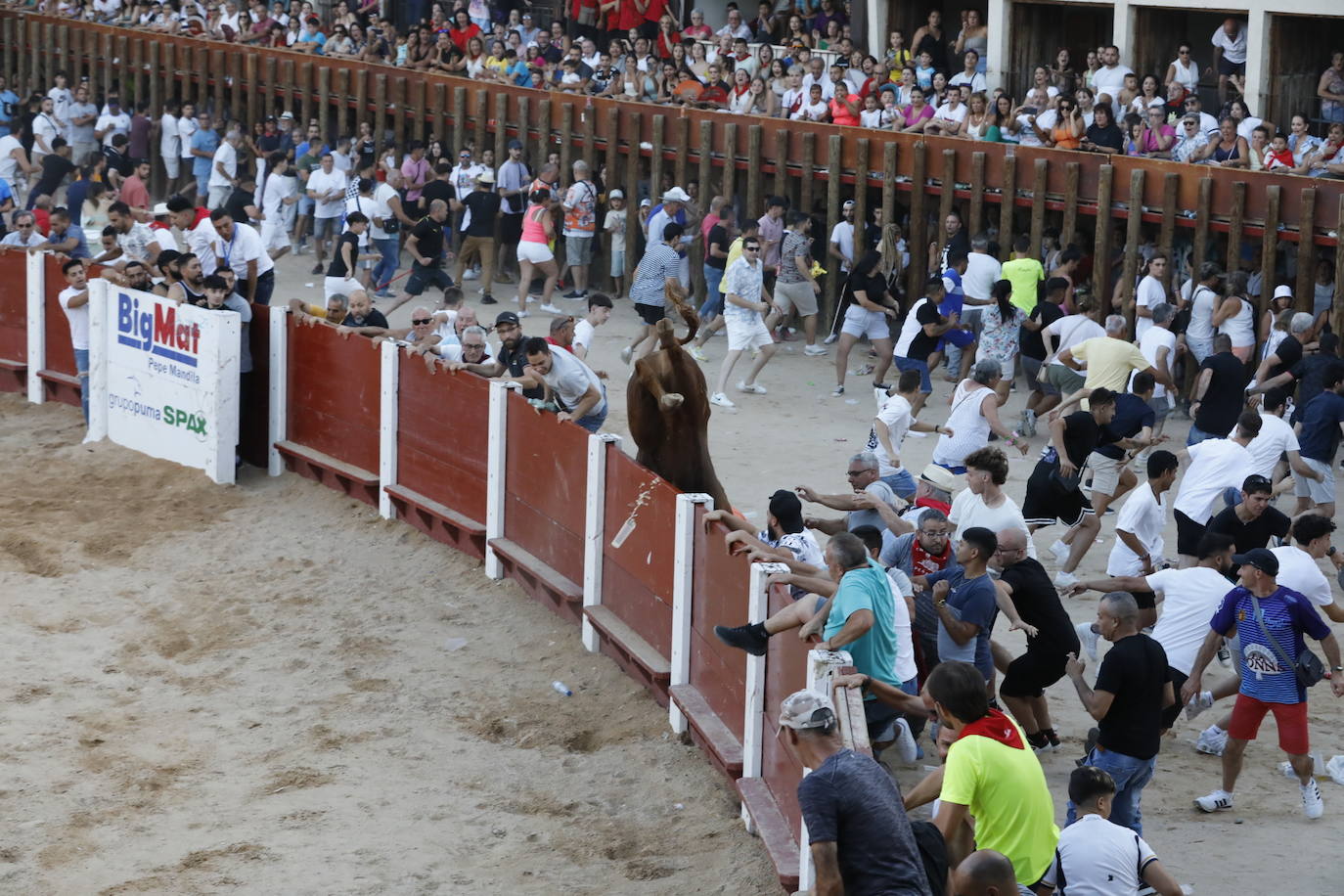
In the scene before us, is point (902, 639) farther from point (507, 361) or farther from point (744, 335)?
point (744, 335)

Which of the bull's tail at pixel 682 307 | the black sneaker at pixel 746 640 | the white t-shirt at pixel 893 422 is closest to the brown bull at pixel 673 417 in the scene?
the bull's tail at pixel 682 307

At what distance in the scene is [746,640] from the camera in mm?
8180

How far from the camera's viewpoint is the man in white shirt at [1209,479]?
11.3 meters

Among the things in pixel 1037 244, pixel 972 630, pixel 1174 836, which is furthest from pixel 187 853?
pixel 1037 244

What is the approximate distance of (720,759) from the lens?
867 centimetres

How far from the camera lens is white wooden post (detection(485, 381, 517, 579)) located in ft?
40.4

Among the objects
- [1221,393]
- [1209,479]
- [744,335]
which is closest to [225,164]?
[744,335]

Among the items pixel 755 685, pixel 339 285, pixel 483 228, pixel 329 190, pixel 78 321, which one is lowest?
pixel 755 685

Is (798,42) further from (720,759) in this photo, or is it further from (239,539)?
(720,759)

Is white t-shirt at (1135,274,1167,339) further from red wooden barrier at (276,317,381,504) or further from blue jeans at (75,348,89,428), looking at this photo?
blue jeans at (75,348,89,428)

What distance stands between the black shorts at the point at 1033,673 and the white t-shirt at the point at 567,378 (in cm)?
387

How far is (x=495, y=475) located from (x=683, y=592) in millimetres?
3117

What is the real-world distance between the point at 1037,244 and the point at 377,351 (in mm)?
7636

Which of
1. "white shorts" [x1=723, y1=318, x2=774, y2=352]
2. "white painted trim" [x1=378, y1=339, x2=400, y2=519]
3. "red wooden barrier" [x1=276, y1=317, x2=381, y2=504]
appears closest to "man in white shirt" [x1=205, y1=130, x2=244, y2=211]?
"white shorts" [x1=723, y1=318, x2=774, y2=352]
